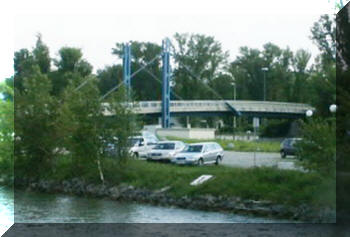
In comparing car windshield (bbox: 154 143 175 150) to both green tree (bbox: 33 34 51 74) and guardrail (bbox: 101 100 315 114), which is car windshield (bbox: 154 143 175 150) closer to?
guardrail (bbox: 101 100 315 114)

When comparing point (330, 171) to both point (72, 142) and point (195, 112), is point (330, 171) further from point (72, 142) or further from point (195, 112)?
point (195, 112)

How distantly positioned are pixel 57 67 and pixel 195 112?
19399mm

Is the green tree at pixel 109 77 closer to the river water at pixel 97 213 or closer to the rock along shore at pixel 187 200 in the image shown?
the rock along shore at pixel 187 200

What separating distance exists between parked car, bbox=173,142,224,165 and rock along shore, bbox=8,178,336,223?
4931 mm

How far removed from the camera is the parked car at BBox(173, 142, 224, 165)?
2947 cm

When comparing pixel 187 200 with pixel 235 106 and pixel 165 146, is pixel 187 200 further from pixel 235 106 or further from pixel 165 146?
pixel 235 106

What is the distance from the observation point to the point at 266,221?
18.8 metres

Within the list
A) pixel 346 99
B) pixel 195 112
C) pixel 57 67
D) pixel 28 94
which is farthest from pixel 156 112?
pixel 346 99

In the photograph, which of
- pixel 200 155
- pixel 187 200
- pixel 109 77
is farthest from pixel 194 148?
pixel 109 77

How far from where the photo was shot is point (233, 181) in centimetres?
2286

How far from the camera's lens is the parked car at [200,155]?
96.7 ft

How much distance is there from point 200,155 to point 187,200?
7461 millimetres

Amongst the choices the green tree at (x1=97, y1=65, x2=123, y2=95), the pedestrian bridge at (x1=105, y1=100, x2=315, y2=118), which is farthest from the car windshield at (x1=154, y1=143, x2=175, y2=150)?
the green tree at (x1=97, y1=65, x2=123, y2=95)

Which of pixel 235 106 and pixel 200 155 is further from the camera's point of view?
pixel 235 106
